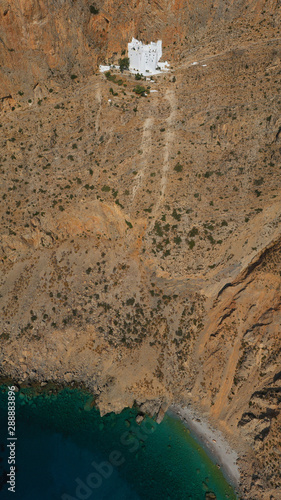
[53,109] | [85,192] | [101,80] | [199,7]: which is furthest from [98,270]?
[199,7]

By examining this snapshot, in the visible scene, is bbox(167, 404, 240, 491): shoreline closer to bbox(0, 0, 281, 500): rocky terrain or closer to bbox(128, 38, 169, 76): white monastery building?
bbox(0, 0, 281, 500): rocky terrain

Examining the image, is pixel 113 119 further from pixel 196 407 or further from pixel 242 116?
pixel 196 407

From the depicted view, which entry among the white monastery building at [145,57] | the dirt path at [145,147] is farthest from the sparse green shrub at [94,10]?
the dirt path at [145,147]

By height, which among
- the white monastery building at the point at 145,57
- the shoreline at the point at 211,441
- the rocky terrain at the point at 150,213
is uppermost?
the white monastery building at the point at 145,57

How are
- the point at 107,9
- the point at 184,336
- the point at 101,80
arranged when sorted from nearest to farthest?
the point at 107,9, the point at 101,80, the point at 184,336

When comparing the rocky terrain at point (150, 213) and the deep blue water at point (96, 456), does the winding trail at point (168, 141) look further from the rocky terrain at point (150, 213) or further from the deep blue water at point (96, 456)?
the deep blue water at point (96, 456)
